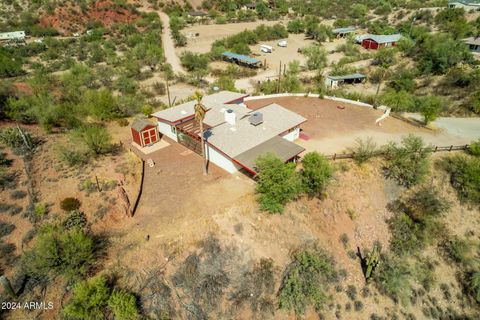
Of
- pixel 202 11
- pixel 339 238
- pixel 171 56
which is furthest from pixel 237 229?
pixel 202 11

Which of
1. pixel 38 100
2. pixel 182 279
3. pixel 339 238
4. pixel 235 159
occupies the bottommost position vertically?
pixel 339 238

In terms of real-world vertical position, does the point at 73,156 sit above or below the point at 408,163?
above

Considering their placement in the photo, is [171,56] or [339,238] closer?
[339,238]

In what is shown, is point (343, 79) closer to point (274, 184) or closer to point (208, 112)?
point (208, 112)

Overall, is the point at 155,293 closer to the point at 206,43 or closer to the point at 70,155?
the point at 70,155

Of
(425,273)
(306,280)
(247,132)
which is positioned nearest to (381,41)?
(247,132)

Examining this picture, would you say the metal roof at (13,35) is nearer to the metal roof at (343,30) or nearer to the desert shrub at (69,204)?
the desert shrub at (69,204)

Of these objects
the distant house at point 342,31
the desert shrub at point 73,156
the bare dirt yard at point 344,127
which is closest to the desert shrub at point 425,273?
the bare dirt yard at point 344,127
